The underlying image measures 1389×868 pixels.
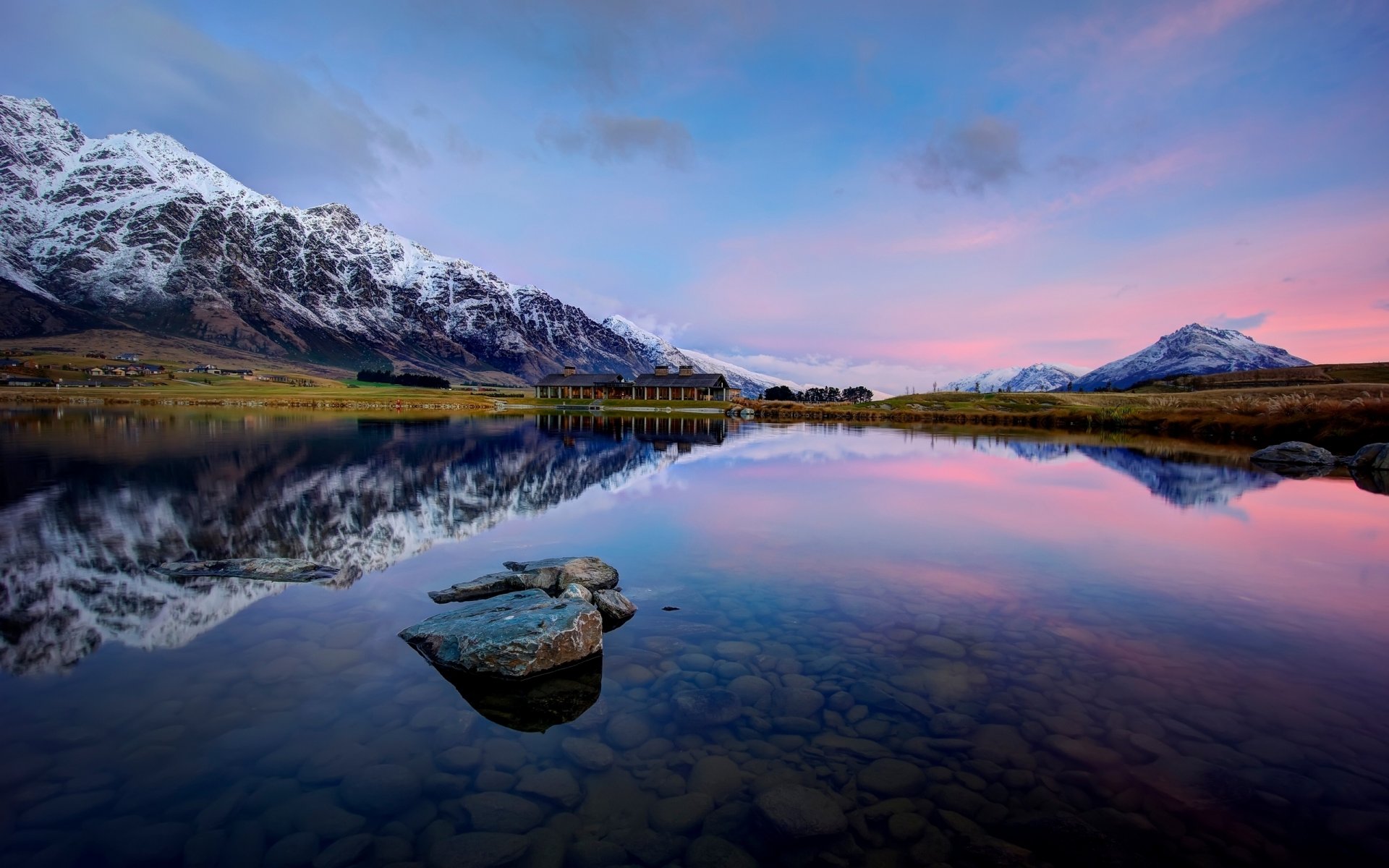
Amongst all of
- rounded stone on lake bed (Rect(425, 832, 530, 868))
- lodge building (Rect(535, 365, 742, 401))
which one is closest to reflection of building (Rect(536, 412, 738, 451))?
Answer: lodge building (Rect(535, 365, 742, 401))

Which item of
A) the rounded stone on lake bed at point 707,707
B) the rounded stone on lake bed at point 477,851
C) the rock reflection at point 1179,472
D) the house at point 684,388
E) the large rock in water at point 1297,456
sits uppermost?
the house at point 684,388

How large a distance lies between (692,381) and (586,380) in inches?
1223

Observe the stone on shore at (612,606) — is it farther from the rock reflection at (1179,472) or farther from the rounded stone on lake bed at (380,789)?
the rock reflection at (1179,472)

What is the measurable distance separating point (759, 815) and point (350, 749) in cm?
458

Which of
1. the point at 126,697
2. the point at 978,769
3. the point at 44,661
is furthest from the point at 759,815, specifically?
the point at 44,661

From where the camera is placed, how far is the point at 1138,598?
492 inches

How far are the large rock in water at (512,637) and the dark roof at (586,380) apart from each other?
455 feet

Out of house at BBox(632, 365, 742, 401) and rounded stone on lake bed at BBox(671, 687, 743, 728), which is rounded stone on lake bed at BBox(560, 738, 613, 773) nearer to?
rounded stone on lake bed at BBox(671, 687, 743, 728)

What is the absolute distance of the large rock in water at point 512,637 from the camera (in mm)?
8758

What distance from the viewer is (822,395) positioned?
183 m

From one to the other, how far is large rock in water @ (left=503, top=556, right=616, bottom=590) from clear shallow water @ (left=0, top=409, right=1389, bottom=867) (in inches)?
35.2

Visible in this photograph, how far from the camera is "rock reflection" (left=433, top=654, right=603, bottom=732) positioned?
302 inches

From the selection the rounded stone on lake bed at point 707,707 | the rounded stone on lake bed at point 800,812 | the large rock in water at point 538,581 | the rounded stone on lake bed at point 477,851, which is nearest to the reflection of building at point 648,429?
the large rock in water at point 538,581

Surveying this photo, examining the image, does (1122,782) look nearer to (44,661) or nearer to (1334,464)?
(44,661)
